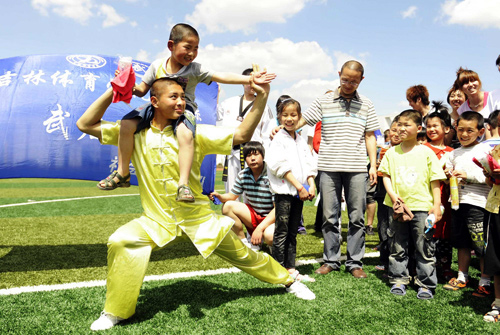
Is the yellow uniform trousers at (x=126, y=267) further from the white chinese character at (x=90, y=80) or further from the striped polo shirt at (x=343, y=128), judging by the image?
the white chinese character at (x=90, y=80)

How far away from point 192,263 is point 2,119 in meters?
2.99

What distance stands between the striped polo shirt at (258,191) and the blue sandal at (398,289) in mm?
1754

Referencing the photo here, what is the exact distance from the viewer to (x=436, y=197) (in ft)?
11.7

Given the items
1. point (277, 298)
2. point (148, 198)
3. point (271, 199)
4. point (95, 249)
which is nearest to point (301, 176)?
point (271, 199)

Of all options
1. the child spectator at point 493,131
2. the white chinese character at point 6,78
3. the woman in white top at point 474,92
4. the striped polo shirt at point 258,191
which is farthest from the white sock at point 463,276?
the white chinese character at point 6,78

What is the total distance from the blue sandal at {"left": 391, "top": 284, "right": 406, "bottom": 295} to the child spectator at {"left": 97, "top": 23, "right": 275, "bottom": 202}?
218 cm

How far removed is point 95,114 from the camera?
117 inches

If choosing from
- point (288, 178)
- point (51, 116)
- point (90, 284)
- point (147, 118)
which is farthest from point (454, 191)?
point (51, 116)

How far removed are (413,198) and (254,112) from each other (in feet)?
5.85

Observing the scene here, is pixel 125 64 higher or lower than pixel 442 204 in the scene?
higher

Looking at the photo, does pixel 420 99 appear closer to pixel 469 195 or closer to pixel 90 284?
pixel 469 195

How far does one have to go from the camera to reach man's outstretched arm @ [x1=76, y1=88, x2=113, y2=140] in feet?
9.59

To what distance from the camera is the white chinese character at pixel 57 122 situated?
503 cm

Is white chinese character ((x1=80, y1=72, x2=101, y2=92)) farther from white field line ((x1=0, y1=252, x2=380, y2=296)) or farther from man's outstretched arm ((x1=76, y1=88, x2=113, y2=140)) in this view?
white field line ((x1=0, y1=252, x2=380, y2=296))
